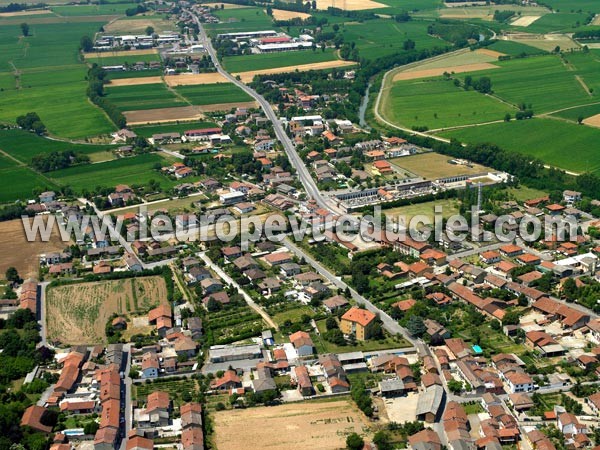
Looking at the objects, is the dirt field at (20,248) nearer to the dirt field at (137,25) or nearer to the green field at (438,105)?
the green field at (438,105)

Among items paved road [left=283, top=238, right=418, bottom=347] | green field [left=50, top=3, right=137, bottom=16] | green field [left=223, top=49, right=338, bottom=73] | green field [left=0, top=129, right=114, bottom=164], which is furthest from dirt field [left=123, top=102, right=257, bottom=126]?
green field [left=50, top=3, right=137, bottom=16]

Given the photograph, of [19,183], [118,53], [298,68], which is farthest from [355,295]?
[118,53]

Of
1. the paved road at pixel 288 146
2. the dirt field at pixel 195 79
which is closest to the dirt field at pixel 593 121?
the paved road at pixel 288 146

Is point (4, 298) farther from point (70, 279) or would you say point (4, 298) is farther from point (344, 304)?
point (344, 304)

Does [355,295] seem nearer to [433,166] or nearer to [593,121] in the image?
[433,166]

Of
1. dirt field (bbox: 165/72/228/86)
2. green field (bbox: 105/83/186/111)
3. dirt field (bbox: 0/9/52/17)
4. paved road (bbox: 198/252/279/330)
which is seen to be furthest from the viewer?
dirt field (bbox: 0/9/52/17)

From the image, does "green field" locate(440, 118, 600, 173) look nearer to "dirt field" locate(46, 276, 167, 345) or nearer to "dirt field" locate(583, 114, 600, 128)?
"dirt field" locate(583, 114, 600, 128)
